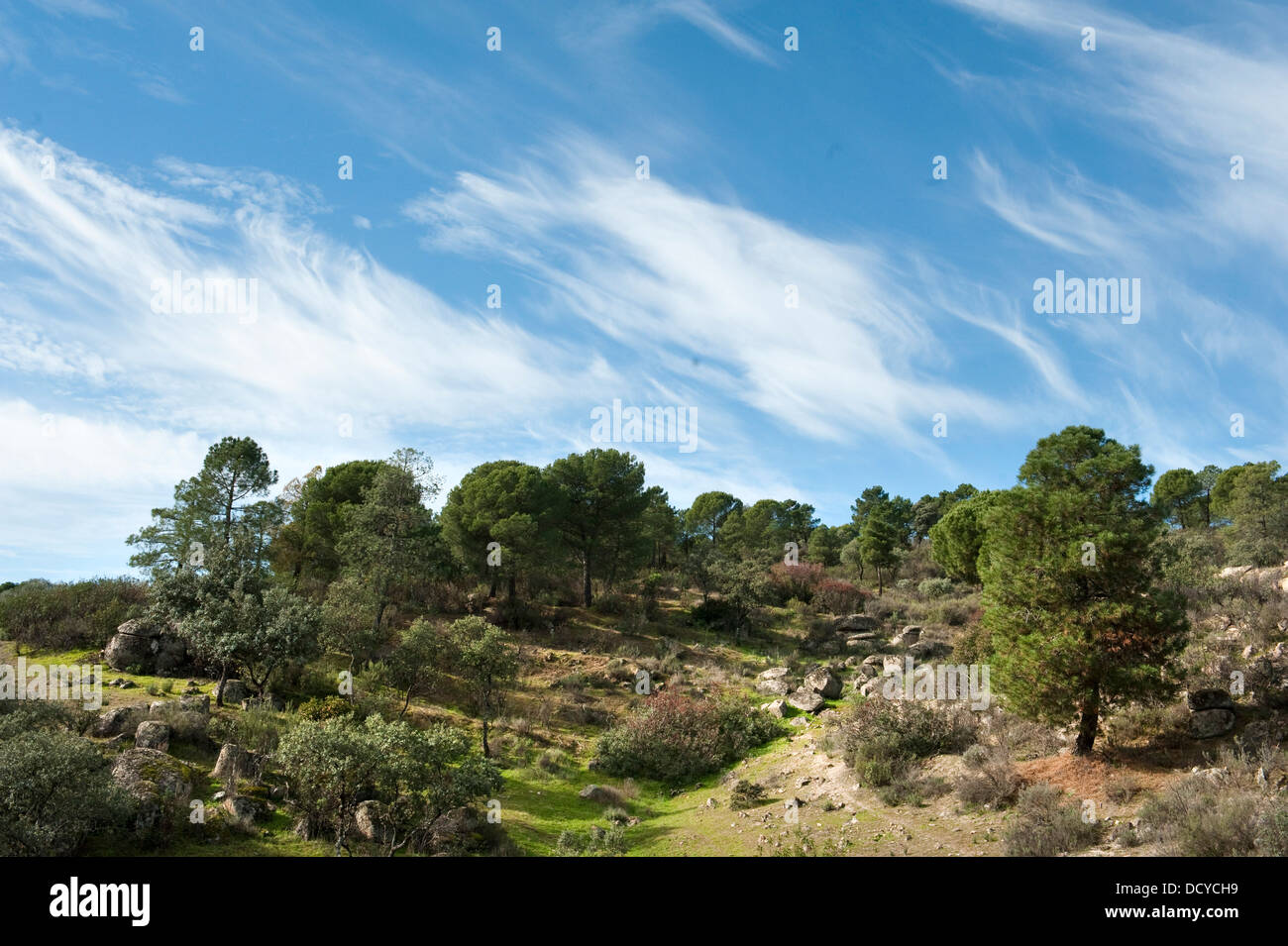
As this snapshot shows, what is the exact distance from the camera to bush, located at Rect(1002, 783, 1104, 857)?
11344mm

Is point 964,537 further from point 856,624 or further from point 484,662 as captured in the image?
point 484,662

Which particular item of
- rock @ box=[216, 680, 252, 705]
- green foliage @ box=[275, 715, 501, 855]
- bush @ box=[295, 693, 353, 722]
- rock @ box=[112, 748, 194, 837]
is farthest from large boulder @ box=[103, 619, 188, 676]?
green foliage @ box=[275, 715, 501, 855]

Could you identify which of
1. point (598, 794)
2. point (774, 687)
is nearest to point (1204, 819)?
point (598, 794)

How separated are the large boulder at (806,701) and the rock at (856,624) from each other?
479 inches

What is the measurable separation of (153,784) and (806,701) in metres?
20.4

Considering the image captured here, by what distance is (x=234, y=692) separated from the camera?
2186 centimetres

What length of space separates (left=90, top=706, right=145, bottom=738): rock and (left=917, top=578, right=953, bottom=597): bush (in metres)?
41.0

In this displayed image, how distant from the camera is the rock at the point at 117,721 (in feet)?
53.3

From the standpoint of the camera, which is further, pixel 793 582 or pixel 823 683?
pixel 793 582

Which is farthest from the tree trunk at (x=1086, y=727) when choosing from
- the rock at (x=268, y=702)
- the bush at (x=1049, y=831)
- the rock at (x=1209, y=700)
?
the rock at (x=268, y=702)

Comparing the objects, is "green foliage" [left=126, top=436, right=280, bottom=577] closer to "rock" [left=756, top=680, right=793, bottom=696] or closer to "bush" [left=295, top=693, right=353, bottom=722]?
"bush" [left=295, top=693, right=353, bottom=722]

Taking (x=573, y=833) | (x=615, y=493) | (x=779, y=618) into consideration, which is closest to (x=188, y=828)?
(x=573, y=833)

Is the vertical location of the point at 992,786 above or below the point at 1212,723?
below

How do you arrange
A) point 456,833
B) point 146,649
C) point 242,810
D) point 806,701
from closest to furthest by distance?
point 242,810, point 456,833, point 146,649, point 806,701
